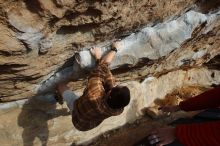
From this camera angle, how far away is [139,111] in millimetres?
6539

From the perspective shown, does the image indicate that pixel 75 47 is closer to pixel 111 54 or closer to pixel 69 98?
pixel 111 54

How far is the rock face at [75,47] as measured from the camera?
3.31 m

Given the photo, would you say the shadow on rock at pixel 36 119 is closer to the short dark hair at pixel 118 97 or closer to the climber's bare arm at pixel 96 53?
the climber's bare arm at pixel 96 53

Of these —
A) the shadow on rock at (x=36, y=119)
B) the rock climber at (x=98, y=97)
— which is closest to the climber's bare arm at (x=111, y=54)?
the rock climber at (x=98, y=97)

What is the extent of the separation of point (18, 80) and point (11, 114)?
65cm

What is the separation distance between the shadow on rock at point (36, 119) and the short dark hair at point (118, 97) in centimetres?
139

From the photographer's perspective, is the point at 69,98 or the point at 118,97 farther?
the point at 69,98

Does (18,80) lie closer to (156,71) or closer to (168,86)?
(156,71)

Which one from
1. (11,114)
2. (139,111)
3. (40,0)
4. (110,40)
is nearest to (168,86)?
(139,111)

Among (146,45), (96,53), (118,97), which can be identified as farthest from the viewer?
(146,45)

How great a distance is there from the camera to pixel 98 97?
3.80m

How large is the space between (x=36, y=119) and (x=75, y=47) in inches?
52.0

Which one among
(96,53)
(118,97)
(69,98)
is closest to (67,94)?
(69,98)

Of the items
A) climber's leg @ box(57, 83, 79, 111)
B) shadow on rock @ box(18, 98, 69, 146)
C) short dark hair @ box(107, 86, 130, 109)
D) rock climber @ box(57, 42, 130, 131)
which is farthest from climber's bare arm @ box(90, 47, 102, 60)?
shadow on rock @ box(18, 98, 69, 146)
